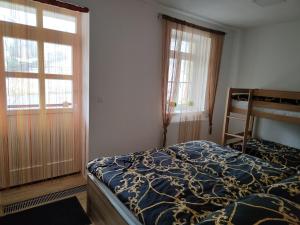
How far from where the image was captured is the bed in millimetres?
1164

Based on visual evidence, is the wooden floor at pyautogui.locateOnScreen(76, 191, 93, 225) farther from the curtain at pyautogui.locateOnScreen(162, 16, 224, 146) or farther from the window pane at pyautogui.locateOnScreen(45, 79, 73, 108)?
the curtain at pyautogui.locateOnScreen(162, 16, 224, 146)

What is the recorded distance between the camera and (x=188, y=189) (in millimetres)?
1521

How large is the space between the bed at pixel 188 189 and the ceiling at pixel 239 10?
197 centimetres

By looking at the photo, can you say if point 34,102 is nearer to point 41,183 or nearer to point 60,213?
point 41,183

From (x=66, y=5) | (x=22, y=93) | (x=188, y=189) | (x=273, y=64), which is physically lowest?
(x=188, y=189)

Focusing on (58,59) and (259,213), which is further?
(58,59)

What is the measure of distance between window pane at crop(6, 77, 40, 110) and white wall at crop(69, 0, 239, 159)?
2.15ft

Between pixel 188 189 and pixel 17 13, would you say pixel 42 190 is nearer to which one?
pixel 188 189

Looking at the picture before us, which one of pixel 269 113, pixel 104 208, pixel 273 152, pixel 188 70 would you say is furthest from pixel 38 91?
pixel 273 152

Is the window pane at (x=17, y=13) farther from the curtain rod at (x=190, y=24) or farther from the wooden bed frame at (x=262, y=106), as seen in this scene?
the wooden bed frame at (x=262, y=106)

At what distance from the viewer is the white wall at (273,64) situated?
3.32 meters

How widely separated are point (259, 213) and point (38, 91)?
2.52 meters

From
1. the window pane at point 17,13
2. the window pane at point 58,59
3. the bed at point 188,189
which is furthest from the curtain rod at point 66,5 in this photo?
the bed at point 188,189

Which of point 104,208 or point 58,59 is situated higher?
point 58,59
